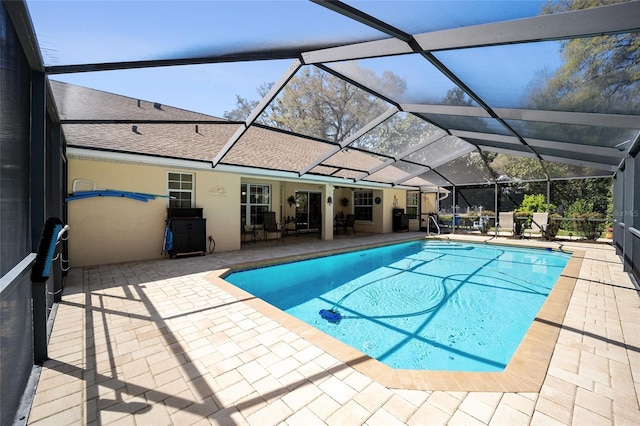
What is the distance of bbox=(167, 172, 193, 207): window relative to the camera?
755cm

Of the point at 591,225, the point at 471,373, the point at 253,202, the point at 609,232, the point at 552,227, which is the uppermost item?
the point at 253,202

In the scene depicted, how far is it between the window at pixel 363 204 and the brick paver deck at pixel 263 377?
35.3 ft

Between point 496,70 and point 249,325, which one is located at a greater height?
point 496,70

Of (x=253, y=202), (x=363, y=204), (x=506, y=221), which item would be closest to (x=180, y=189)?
(x=253, y=202)

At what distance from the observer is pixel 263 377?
234cm

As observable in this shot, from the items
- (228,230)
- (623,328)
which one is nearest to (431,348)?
(623,328)

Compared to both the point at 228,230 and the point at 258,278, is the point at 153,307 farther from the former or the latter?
the point at 228,230

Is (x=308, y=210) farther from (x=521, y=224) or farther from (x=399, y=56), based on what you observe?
(x=399, y=56)

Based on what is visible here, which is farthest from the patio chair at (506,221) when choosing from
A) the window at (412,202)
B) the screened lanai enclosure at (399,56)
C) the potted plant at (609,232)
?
the screened lanai enclosure at (399,56)

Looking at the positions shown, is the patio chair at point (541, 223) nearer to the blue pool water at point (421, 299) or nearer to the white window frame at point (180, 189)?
the blue pool water at point (421, 299)

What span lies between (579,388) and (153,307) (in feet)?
15.8

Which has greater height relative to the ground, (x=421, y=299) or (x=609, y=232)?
(x=609, y=232)

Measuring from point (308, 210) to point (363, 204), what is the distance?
10.7 ft

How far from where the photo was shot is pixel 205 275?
18.1 ft
